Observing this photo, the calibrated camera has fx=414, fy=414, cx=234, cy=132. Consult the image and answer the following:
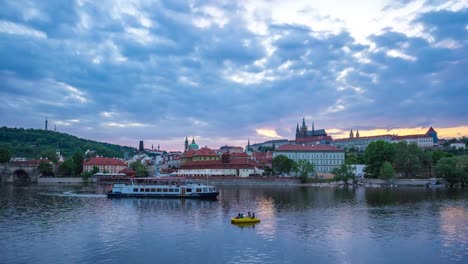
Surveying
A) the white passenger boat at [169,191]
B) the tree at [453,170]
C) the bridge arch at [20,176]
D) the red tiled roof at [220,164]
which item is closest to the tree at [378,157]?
the tree at [453,170]

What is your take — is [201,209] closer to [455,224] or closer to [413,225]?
[413,225]

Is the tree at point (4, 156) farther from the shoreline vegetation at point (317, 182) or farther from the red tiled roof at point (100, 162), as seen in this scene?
the shoreline vegetation at point (317, 182)

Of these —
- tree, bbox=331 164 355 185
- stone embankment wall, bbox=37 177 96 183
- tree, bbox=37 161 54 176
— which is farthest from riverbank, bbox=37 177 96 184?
tree, bbox=331 164 355 185

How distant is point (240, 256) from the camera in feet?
85.7

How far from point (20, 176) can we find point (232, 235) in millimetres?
119770

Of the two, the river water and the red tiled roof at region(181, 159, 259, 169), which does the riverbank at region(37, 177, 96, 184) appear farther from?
the river water

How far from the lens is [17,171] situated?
128375 millimetres

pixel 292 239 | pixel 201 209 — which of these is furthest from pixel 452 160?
pixel 292 239

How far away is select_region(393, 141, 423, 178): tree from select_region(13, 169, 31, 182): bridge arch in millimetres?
109077

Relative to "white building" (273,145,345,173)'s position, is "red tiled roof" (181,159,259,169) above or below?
below

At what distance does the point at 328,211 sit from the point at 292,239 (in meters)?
17.2

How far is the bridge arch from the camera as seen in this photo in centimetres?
12805

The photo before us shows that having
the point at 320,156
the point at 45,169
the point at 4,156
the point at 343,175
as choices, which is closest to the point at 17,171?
the point at 4,156

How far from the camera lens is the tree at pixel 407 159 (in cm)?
10876
